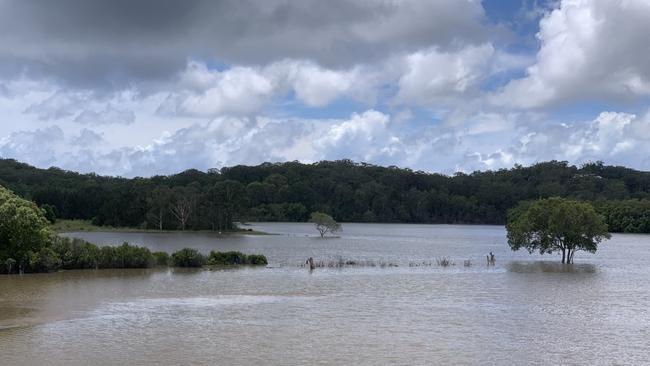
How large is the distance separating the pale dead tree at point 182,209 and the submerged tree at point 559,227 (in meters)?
84.9

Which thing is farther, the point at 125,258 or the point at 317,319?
the point at 125,258

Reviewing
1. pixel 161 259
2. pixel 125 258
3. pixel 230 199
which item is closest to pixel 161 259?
pixel 161 259

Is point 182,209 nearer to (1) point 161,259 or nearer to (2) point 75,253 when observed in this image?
(1) point 161,259

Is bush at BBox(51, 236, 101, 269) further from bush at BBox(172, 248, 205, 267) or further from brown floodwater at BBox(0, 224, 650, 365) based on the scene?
bush at BBox(172, 248, 205, 267)

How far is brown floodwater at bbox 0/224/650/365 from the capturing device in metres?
22.7

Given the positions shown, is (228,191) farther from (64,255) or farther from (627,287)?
(627,287)

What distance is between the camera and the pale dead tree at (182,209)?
454 feet

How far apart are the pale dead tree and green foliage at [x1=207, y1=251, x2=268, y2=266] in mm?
79587

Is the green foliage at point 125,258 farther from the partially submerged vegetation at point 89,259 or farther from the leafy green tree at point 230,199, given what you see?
the leafy green tree at point 230,199

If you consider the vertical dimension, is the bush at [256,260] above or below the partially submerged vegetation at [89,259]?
below

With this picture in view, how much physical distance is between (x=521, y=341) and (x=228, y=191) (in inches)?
4563

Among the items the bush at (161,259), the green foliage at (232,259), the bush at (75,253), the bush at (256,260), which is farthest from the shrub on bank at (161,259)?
the bush at (256,260)

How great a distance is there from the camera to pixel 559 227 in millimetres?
64875

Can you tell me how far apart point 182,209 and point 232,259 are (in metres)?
80.4
